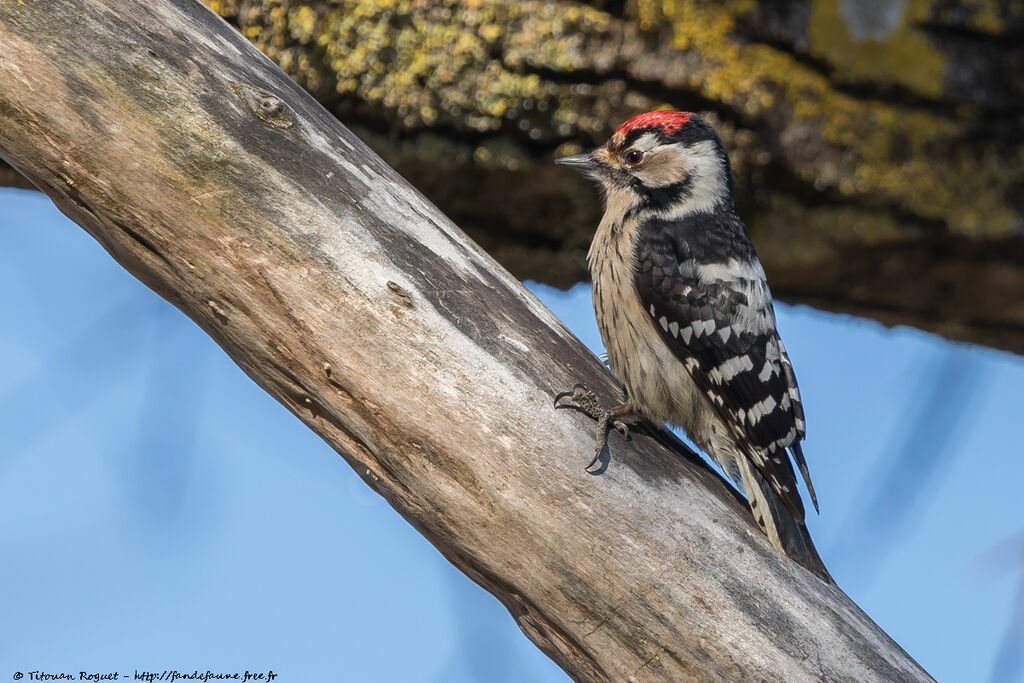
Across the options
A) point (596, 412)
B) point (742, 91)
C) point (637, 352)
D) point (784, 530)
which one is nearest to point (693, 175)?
point (742, 91)

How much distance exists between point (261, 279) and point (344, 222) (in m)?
0.20

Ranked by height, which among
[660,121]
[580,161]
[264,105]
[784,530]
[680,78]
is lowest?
[784,530]

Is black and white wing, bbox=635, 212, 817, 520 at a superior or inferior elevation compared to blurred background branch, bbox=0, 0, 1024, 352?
inferior

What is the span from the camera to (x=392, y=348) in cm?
188

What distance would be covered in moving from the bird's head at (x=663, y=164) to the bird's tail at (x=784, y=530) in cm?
95

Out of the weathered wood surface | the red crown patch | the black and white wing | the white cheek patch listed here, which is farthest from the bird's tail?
the red crown patch

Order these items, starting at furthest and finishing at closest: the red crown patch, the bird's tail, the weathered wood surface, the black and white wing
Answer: the red crown patch < the black and white wing < the bird's tail < the weathered wood surface

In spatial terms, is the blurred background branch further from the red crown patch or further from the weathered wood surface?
the weathered wood surface

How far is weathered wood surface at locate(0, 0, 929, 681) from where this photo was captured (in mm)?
1836

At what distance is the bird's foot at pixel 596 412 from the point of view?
197 centimetres

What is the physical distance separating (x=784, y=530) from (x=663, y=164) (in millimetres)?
1189

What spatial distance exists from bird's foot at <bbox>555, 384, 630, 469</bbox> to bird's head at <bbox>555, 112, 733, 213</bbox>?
88 cm

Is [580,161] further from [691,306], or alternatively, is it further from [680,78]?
[691,306]

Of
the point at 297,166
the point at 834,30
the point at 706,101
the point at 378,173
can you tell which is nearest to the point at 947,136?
the point at 834,30
